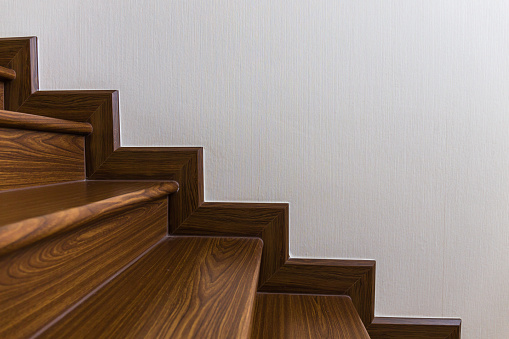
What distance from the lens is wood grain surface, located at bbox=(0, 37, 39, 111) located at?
2.97 feet

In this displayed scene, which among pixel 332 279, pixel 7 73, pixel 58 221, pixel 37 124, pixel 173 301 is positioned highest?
pixel 7 73

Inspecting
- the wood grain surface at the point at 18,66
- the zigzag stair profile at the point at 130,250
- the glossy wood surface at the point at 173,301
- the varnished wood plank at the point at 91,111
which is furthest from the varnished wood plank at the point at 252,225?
the wood grain surface at the point at 18,66

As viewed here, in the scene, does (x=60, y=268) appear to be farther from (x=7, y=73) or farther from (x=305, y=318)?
(x=7, y=73)

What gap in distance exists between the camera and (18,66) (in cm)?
91

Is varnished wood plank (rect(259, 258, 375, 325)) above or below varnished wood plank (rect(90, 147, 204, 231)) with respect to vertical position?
below

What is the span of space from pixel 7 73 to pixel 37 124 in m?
0.32

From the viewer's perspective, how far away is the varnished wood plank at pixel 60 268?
0.36m

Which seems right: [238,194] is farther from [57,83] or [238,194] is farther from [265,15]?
[57,83]

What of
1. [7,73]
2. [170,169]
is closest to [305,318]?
[170,169]

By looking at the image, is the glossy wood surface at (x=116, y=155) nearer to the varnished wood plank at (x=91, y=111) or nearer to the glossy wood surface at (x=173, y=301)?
the varnished wood plank at (x=91, y=111)

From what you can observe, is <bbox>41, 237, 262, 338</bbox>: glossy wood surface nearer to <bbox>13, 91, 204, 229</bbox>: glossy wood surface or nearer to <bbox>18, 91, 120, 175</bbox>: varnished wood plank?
<bbox>13, 91, 204, 229</bbox>: glossy wood surface

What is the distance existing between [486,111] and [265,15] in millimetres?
571

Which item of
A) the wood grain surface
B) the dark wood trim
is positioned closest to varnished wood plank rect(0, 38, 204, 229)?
the wood grain surface

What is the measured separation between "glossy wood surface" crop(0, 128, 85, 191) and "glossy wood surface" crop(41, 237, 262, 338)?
251 millimetres
